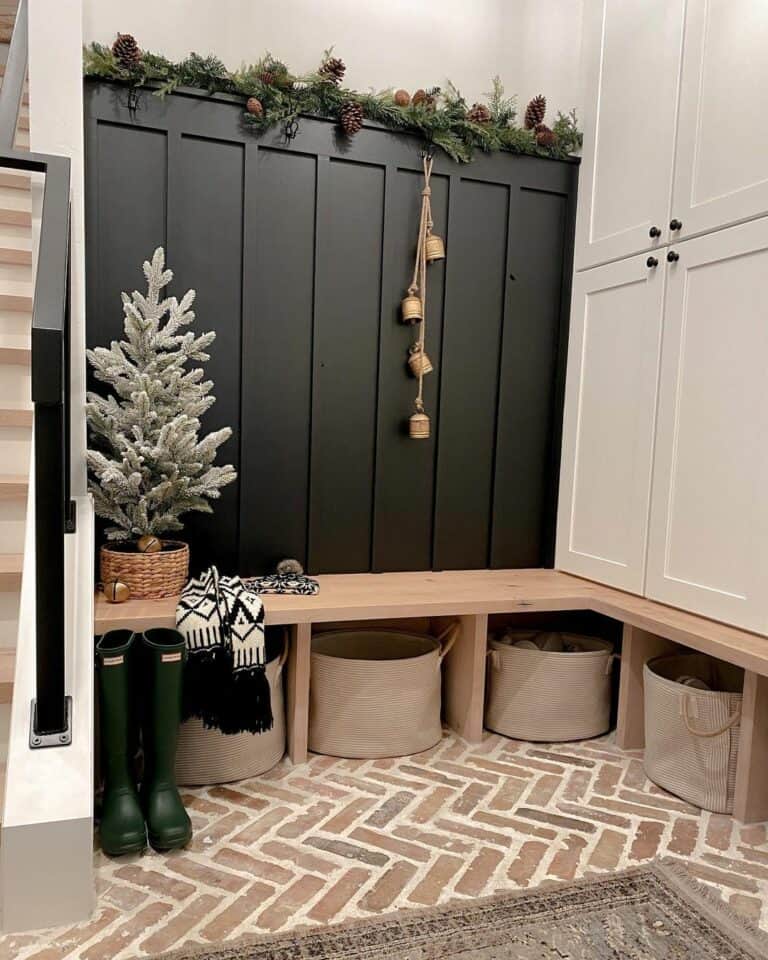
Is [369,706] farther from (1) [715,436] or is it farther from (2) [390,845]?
(1) [715,436]

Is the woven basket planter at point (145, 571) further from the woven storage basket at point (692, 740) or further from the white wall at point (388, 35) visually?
the white wall at point (388, 35)

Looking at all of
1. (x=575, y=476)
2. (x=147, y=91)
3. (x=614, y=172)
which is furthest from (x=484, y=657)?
(x=147, y=91)

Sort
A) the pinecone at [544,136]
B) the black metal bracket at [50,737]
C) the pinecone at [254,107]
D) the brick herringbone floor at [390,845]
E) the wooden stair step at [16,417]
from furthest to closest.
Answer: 1. the pinecone at [544,136]
2. the pinecone at [254,107]
3. the wooden stair step at [16,417]
4. the brick herringbone floor at [390,845]
5. the black metal bracket at [50,737]

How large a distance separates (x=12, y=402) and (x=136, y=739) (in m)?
0.99

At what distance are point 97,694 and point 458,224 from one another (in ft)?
6.87

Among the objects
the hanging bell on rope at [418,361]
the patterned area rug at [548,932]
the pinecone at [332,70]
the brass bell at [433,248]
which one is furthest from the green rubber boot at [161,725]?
the pinecone at [332,70]

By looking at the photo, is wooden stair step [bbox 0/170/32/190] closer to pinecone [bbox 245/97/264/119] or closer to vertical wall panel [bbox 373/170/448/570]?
pinecone [bbox 245/97/264/119]

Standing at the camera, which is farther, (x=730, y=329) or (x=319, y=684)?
(x=319, y=684)

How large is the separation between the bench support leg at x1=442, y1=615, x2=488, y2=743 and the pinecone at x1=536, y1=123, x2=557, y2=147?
1831mm

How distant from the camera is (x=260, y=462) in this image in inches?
110

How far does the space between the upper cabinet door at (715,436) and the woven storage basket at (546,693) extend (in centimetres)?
38

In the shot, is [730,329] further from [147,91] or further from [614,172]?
[147,91]

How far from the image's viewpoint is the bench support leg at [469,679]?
8.55ft

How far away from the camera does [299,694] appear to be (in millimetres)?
2410
